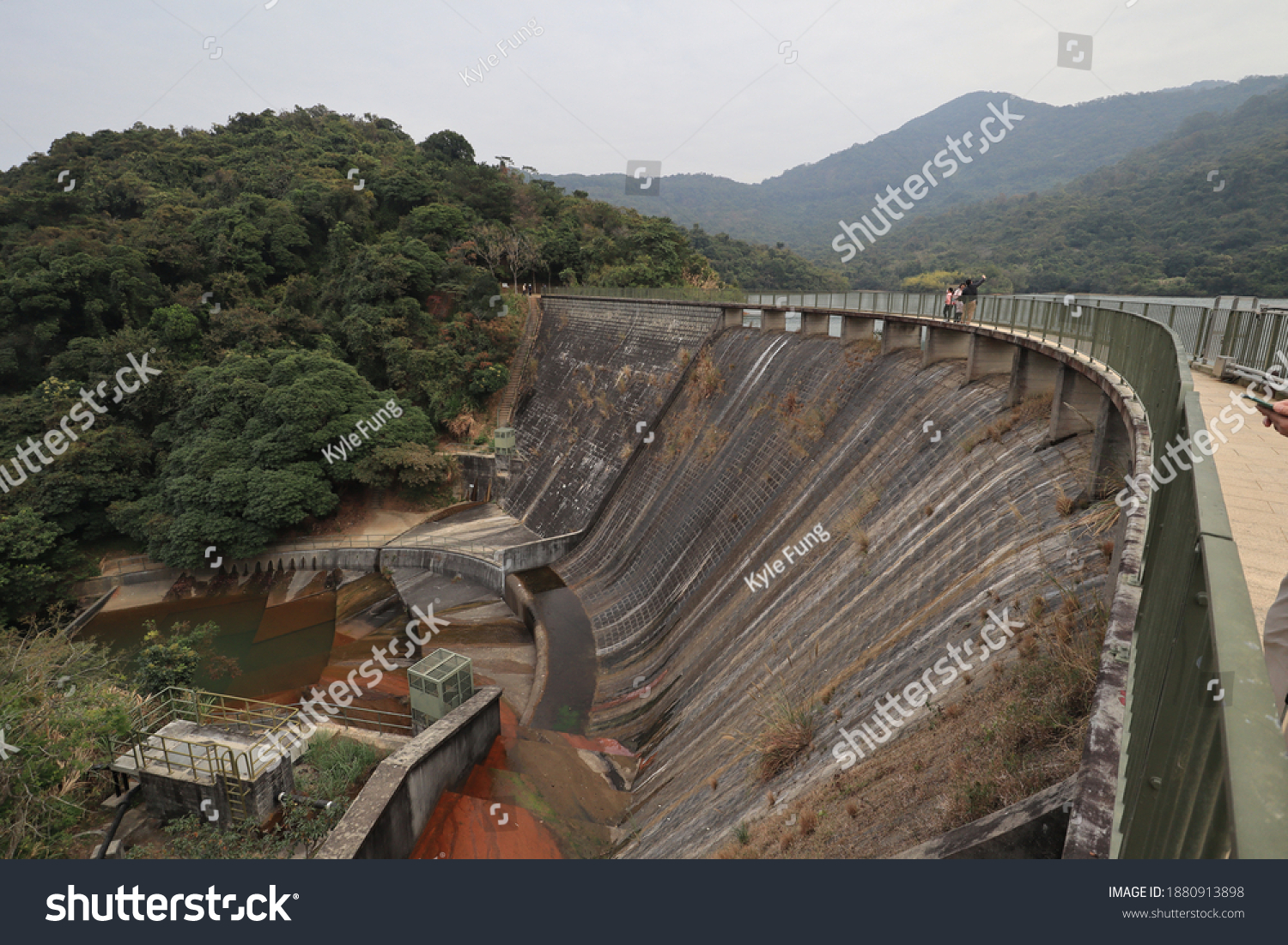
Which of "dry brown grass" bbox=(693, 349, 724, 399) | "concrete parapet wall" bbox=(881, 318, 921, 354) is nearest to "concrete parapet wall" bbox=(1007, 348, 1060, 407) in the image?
"concrete parapet wall" bbox=(881, 318, 921, 354)

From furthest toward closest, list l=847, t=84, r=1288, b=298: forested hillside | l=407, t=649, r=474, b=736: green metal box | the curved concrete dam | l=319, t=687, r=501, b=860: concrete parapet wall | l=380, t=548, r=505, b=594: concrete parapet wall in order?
l=847, t=84, r=1288, b=298: forested hillside < l=380, t=548, r=505, b=594: concrete parapet wall < l=407, t=649, r=474, b=736: green metal box < l=319, t=687, r=501, b=860: concrete parapet wall < the curved concrete dam

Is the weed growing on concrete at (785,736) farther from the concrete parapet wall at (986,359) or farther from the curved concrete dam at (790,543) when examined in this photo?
the concrete parapet wall at (986,359)

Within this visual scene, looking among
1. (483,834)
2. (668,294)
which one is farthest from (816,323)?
(483,834)

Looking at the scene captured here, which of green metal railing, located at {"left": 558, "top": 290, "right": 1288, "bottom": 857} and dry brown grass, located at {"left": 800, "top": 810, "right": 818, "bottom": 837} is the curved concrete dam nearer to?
dry brown grass, located at {"left": 800, "top": 810, "right": 818, "bottom": 837}

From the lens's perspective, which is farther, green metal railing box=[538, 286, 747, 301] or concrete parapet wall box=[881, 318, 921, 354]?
green metal railing box=[538, 286, 747, 301]

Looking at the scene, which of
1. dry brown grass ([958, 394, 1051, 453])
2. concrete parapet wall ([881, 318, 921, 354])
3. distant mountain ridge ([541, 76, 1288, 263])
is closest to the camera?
dry brown grass ([958, 394, 1051, 453])

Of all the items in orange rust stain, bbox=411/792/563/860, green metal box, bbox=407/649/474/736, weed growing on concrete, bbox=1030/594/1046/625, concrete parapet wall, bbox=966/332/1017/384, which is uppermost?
concrete parapet wall, bbox=966/332/1017/384

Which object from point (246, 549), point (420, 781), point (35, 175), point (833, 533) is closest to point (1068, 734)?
point (833, 533)
